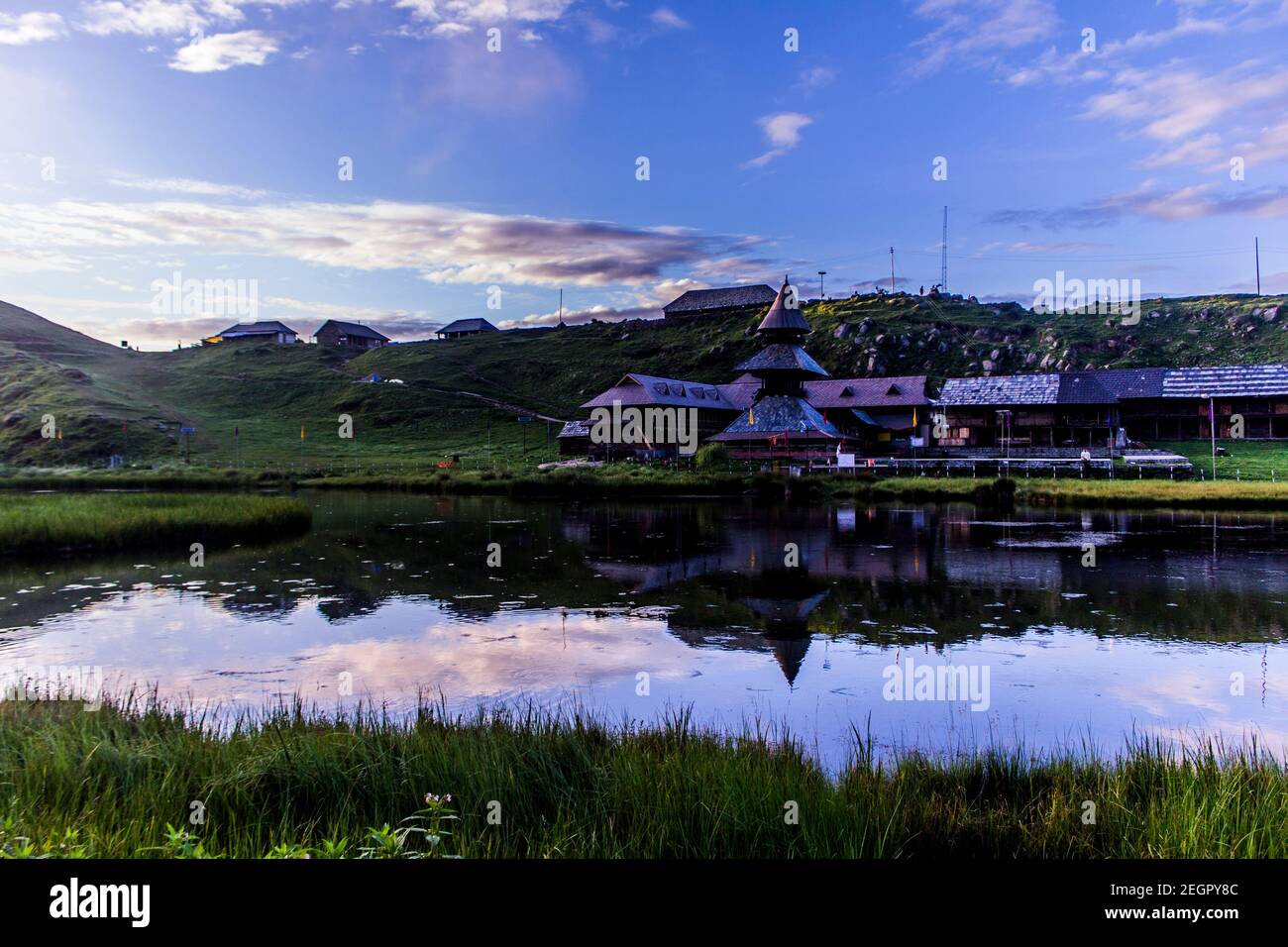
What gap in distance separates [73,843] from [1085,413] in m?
80.2

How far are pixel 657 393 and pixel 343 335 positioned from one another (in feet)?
353

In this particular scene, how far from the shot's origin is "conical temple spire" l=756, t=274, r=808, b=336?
73125mm

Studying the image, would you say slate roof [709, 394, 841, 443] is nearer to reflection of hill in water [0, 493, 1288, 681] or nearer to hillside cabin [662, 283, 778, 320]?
reflection of hill in water [0, 493, 1288, 681]

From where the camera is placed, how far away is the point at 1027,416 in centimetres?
7438

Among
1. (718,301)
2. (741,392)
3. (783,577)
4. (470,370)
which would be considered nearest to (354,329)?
(470,370)

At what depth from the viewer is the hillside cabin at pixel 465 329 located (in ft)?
536

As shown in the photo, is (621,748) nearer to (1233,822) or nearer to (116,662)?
(1233,822)

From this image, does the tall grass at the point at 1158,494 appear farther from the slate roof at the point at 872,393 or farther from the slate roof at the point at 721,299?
the slate roof at the point at 721,299

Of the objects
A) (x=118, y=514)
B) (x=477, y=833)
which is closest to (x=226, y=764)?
(x=477, y=833)

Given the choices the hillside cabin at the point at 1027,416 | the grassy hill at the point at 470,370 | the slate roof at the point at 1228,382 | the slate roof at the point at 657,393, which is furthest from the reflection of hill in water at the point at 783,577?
the grassy hill at the point at 470,370

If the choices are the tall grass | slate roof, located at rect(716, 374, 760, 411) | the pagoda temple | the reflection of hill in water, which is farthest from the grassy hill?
the tall grass

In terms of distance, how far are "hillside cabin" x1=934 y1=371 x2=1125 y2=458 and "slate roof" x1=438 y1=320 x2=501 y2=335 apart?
109 meters
